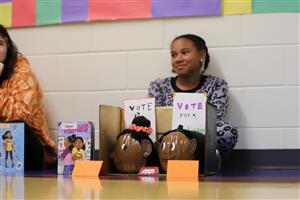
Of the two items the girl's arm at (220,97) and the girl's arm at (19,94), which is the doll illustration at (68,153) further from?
the girl's arm at (220,97)

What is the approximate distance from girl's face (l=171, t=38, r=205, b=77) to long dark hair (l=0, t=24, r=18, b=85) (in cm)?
70

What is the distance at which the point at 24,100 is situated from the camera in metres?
2.05

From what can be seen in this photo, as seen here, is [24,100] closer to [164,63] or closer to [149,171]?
[164,63]

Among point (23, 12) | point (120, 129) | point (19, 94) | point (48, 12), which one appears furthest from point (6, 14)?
point (120, 129)

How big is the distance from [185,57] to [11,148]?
813 mm

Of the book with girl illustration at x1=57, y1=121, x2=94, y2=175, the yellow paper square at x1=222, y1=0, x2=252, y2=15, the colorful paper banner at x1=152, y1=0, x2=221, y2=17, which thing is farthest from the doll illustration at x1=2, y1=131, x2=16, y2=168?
the yellow paper square at x1=222, y1=0, x2=252, y2=15

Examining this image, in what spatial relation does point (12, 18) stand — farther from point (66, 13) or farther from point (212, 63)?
point (212, 63)

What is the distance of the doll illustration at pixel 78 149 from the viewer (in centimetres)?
161

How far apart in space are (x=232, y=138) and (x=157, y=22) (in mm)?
660

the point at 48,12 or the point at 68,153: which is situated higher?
the point at 48,12

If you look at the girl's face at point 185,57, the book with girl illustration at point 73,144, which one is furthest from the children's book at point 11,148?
the girl's face at point 185,57

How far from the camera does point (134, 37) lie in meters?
2.24

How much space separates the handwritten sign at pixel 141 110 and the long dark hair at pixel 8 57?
0.71 m

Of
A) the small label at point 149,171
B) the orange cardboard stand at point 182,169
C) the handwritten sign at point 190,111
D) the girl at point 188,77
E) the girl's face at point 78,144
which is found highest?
the girl at point 188,77
